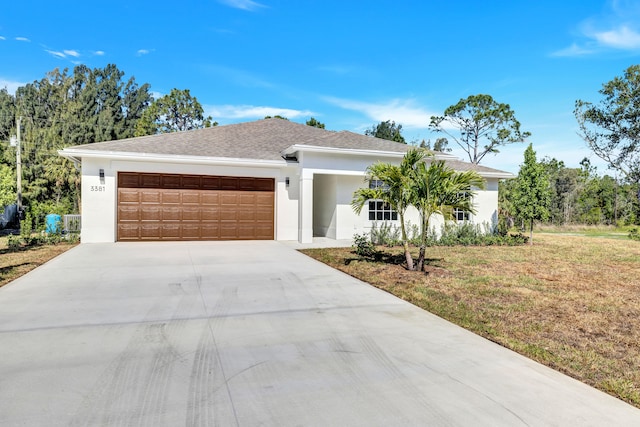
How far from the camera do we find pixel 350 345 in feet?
13.2

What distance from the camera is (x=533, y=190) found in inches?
585

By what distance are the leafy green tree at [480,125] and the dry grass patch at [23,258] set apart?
33.4 meters

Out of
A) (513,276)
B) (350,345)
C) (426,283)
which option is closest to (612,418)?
(350,345)

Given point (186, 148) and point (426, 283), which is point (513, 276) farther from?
point (186, 148)

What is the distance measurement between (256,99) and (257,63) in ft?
33.1

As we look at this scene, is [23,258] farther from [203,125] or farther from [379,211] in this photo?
[203,125]

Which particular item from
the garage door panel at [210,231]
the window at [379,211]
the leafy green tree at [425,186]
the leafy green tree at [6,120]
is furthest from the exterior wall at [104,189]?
the leafy green tree at [6,120]

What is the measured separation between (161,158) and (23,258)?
4902mm

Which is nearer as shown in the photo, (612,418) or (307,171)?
(612,418)

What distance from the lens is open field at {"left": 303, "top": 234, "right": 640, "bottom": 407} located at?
3816 mm

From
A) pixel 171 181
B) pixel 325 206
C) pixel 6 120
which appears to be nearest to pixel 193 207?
pixel 171 181

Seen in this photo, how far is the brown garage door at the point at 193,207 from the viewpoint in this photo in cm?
1292

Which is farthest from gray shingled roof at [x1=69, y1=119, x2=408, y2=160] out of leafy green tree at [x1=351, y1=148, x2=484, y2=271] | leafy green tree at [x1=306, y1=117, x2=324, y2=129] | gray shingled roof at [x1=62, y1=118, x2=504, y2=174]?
leafy green tree at [x1=306, y1=117, x2=324, y2=129]

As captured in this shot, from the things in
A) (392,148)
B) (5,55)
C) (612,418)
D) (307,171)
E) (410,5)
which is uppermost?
(5,55)
